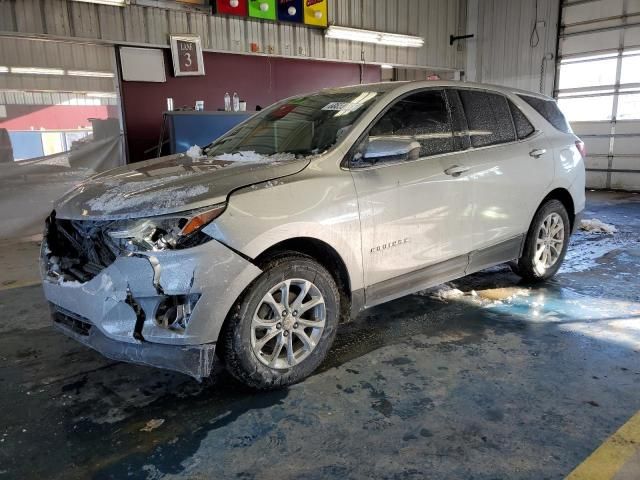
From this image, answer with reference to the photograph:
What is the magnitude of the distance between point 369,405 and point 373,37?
949cm

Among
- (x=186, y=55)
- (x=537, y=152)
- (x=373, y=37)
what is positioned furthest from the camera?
(x=373, y=37)

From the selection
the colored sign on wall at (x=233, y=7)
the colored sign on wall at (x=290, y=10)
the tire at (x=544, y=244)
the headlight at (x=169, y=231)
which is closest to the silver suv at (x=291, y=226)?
the headlight at (x=169, y=231)

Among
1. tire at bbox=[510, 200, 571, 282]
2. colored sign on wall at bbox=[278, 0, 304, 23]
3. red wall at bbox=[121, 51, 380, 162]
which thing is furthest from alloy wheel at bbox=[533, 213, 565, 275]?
colored sign on wall at bbox=[278, 0, 304, 23]

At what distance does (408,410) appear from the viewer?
90.4 inches

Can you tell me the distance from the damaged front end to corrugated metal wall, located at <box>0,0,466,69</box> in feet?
19.8

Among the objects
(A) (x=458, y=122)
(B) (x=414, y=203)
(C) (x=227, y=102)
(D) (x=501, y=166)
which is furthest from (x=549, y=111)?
(C) (x=227, y=102)

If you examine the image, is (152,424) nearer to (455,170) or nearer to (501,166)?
(455,170)

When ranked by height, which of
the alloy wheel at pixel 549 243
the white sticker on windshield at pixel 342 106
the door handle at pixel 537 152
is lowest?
the alloy wheel at pixel 549 243

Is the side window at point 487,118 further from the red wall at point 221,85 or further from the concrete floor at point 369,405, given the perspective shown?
the red wall at point 221,85

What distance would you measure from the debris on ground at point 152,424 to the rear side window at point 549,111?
3.43 metres

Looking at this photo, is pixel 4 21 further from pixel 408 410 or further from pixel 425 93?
pixel 408 410

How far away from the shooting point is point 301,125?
311 cm

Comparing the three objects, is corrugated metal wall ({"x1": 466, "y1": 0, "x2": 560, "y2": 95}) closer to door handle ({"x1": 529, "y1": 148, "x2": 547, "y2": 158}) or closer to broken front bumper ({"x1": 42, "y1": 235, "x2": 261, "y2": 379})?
door handle ({"x1": 529, "y1": 148, "x2": 547, "y2": 158})

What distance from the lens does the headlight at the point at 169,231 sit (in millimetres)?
2131
